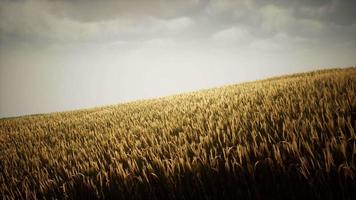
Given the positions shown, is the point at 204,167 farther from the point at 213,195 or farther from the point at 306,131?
the point at 306,131

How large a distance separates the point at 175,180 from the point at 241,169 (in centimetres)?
48


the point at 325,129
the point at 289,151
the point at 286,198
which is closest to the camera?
the point at 286,198

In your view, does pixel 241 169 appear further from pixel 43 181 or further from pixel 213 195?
pixel 43 181

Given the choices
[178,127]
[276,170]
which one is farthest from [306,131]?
[178,127]

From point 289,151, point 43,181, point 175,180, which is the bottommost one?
point 43,181

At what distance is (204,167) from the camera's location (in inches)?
71.7

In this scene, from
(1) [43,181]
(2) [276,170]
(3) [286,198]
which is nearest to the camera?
(3) [286,198]

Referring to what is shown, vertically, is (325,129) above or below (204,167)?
above

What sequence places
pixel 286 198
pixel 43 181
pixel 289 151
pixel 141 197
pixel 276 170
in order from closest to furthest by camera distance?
1. pixel 286 198
2. pixel 276 170
3. pixel 289 151
4. pixel 141 197
5. pixel 43 181

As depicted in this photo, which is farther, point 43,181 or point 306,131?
point 43,181

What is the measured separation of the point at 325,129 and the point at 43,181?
2.75 m

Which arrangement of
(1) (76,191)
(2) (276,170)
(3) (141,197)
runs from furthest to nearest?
1. (1) (76,191)
2. (3) (141,197)
3. (2) (276,170)

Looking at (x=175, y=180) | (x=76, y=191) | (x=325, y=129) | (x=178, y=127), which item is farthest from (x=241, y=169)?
(x=178, y=127)

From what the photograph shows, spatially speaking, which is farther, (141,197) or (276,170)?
(141,197)
